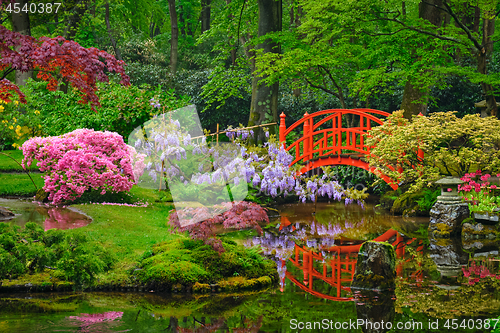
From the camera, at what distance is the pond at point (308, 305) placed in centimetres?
430

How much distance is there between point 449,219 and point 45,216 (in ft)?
25.2

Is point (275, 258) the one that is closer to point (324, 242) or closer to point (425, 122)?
point (324, 242)

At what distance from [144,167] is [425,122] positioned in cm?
611

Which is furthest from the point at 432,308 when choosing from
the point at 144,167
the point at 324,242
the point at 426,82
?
the point at 426,82

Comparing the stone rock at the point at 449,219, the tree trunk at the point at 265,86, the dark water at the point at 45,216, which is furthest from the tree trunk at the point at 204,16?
the stone rock at the point at 449,219

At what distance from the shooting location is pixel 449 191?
31.3 feet

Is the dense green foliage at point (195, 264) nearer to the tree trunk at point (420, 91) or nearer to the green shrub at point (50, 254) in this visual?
the green shrub at point (50, 254)

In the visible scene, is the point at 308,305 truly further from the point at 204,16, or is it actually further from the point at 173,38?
the point at 204,16

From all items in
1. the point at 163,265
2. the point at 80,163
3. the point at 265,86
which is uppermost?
the point at 265,86

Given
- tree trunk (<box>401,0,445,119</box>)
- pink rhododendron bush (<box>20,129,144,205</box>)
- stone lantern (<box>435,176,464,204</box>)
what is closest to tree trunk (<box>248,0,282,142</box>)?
tree trunk (<box>401,0,445,119</box>)

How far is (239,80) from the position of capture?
1590 cm

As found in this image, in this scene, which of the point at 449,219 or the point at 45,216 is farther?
the point at 449,219

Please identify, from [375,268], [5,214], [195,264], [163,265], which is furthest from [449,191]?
[5,214]

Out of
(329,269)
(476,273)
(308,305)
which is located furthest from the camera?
(329,269)
